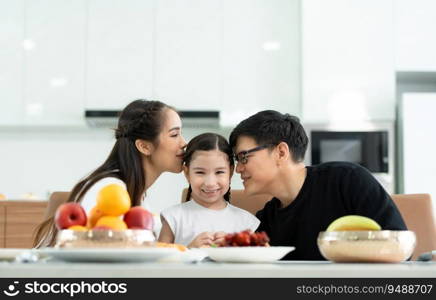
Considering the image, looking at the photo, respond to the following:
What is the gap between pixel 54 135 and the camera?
530cm

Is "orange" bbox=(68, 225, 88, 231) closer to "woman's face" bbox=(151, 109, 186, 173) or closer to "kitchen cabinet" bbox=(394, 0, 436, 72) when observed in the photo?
"woman's face" bbox=(151, 109, 186, 173)

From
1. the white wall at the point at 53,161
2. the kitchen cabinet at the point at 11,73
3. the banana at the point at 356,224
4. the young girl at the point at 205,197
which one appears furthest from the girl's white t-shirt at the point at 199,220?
the kitchen cabinet at the point at 11,73

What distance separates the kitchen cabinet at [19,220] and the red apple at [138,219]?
142 inches

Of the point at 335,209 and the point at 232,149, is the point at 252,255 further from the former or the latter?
the point at 232,149

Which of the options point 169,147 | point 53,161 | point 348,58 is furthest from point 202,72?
point 169,147

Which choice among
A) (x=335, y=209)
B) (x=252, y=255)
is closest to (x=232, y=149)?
(x=335, y=209)

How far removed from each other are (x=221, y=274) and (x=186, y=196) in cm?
176

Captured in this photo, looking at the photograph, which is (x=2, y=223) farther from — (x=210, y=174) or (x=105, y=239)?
(x=105, y=239)

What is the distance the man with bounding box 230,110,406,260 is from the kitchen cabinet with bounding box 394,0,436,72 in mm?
2897

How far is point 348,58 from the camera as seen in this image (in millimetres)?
4961

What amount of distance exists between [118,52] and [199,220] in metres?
3.03

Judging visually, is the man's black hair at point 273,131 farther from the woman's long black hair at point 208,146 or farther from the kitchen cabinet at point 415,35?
the kitchen cabinet at point 415,35

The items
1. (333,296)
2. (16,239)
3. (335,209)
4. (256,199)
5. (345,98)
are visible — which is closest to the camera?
(333,296)

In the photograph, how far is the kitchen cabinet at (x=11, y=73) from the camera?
506 centimetres
